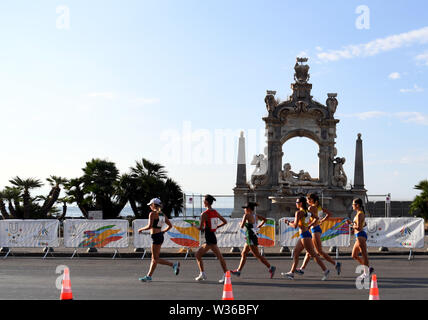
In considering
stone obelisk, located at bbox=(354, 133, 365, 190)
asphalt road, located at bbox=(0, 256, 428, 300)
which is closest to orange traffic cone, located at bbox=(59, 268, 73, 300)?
asphalt road, located at bbox=(0, 256, 428, 300)

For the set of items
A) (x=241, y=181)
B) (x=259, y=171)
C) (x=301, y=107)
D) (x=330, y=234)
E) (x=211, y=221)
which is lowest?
(x=330, y=234)

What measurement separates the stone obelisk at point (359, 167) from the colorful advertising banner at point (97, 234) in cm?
2065

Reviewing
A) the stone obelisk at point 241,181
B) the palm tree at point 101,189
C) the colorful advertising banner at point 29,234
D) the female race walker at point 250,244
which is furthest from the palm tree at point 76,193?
the female race walker at point 250,244

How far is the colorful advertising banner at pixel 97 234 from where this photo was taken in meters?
19.4

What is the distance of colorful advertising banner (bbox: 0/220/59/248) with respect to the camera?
64.6 feet

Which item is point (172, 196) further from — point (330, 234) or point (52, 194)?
point (330, 234)

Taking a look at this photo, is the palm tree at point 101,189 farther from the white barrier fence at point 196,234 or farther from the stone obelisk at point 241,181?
the white barrier fence at point 196,234

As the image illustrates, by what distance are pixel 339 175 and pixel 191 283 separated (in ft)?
84.8

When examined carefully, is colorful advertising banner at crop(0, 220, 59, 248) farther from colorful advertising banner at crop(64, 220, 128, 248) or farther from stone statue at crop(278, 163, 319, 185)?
stone statue at crop(278, 163, 319, 185)

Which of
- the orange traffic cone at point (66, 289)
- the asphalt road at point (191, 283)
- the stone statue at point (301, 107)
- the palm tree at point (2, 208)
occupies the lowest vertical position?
the asphalt road at point (191, 283)

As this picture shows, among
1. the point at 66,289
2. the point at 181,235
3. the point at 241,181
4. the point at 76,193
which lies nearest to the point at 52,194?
the point at 76,193

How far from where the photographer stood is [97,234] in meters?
19.5
